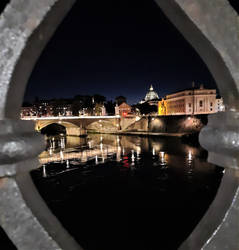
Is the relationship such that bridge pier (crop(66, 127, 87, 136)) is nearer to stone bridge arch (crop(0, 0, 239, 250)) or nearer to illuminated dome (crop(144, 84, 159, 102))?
stone bridge arch (crop(0, 0, 239, 250))

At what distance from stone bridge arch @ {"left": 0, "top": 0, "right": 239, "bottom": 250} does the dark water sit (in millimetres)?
6734

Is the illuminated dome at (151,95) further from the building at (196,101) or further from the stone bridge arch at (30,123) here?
the stone bridge arch at (30,123)

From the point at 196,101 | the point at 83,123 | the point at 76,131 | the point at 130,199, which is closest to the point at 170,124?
the point at 83,123

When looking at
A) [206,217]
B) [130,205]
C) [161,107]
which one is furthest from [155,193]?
[161,107]

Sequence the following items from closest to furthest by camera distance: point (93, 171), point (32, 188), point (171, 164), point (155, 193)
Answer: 1. point (32, 188)
2. point (155, 193)
3. point (93, 171)
4. point (171, 164)

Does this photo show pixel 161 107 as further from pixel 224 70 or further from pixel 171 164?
pixel 224 70

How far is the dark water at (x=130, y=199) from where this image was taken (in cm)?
739

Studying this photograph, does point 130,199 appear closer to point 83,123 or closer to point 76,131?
point 83,123

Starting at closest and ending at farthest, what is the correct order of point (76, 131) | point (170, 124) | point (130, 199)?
point (130, 199) → point (170, 124) → point (76, 131)

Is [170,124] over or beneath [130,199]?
over

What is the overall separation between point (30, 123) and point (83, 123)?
41509mm

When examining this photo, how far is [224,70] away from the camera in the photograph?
885 mm

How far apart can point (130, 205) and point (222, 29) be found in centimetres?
962

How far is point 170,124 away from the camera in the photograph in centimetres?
3816
